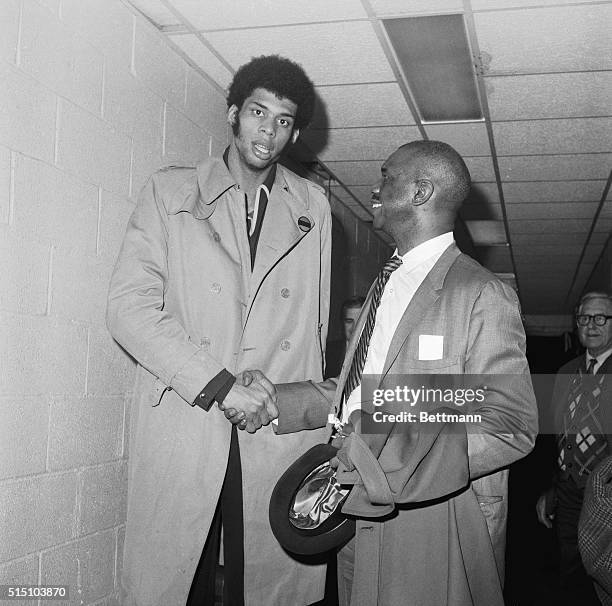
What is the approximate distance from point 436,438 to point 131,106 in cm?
181

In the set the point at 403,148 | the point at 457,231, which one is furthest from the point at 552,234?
the point at 403,148

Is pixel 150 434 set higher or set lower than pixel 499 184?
lower

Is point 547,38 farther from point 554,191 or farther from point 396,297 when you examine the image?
Result: point 554,191

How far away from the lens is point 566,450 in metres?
3.78

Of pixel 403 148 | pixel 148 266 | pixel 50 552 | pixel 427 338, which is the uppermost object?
pixel 403 148

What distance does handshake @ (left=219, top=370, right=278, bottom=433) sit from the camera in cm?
189

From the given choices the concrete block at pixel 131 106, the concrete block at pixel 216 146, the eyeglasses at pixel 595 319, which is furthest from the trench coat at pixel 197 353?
the eyeglasses at pixel 595 319

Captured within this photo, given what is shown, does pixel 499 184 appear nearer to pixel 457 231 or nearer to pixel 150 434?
pixel 457 231

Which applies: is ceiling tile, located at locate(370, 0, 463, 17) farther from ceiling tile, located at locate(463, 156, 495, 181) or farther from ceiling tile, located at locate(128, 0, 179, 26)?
ceiling tile, located at locate(463, 156, 495, 181)

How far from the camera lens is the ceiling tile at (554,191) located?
5.49 meters

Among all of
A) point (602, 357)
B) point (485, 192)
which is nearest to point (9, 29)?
point (602, 357)

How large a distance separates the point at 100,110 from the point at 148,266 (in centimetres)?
83

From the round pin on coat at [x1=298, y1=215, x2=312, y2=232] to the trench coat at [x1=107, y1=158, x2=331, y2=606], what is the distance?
3 cm

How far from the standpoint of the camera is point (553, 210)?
20.7 feet
